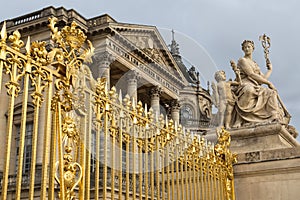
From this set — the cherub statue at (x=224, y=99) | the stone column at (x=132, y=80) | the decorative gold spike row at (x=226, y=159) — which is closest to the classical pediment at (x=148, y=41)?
the stone column at (x=132, y=80)

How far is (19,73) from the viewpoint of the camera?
3361mm

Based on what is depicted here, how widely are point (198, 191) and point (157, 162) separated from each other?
1.05 metres

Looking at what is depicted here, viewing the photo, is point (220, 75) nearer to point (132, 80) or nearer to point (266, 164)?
point (266, 164)

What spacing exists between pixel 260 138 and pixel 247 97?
83 centimetres

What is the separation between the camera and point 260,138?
736 cm

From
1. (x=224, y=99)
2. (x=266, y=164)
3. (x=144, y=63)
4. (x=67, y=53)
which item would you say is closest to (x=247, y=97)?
(x=224, y=99)

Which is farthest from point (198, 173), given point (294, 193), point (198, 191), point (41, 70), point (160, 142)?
point (41, 70)

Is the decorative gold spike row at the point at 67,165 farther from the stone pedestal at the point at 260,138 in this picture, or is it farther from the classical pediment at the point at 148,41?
the classical pediment at the point at 148,41

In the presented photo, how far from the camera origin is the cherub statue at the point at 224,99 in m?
7.95

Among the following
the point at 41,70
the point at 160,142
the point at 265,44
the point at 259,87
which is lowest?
the point at 160,142

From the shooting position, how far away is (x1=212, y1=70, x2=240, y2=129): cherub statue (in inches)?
313

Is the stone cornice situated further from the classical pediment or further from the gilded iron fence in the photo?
the gilded iron fence

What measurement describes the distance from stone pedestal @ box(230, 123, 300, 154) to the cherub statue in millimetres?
359

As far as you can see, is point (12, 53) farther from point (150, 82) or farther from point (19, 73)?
point (150, 82)
